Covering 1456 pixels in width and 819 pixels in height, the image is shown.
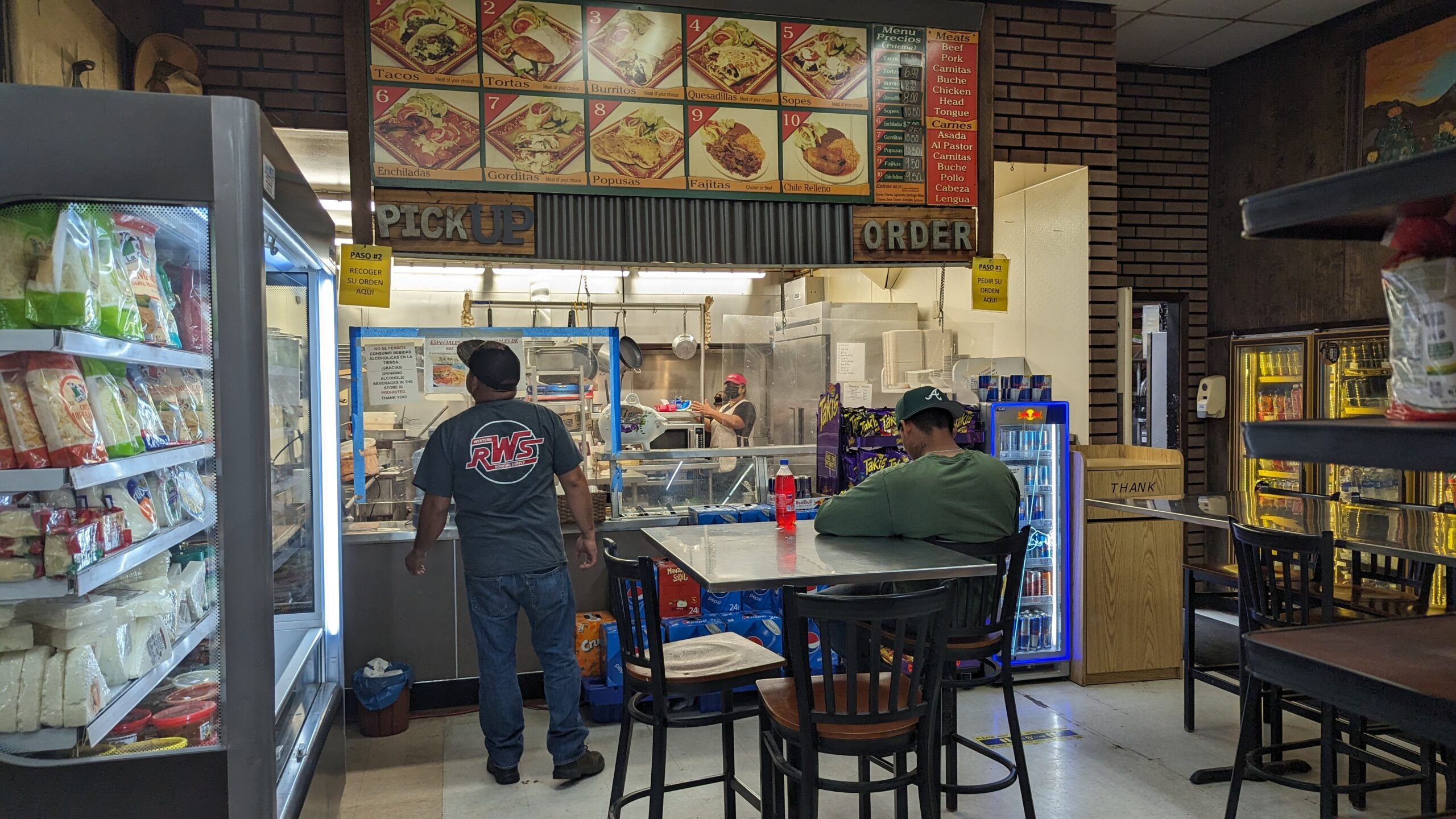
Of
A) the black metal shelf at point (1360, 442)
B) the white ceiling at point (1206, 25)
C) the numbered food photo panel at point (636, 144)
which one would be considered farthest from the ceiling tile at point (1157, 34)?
the black metal shelf at point (1360, 442)

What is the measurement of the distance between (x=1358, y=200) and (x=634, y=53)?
4.21m

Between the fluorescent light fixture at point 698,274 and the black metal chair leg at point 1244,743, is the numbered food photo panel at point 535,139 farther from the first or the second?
the black metal chair leg at point 1244,743

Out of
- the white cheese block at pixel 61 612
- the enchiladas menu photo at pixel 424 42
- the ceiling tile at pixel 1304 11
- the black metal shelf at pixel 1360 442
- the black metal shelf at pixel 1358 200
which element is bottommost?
the white cheese block at pixel 61 612

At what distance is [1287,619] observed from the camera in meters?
3.47

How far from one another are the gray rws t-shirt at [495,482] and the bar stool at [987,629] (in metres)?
1.73

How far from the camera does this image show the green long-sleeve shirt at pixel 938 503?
334cm

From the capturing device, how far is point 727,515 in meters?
4.91

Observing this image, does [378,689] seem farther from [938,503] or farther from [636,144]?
[636,144]

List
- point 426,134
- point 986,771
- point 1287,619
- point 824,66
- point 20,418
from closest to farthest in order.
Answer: point 20,418 → point 1287,619 → point 986,771 → point 426,134 → point 824,66

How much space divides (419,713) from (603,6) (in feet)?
12.5

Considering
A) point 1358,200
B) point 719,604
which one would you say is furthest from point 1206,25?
point 1358,200

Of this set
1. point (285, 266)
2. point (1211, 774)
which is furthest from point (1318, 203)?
point (1211, 774)

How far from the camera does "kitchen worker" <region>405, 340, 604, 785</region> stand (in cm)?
389

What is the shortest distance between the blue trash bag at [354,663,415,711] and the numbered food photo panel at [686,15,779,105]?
11.0ft
